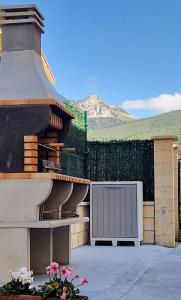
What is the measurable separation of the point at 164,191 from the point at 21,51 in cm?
863

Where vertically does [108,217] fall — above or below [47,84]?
below

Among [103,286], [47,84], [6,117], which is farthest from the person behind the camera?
[47,84]

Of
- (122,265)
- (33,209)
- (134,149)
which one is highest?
(134,149)

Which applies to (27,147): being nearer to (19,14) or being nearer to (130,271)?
(19,14)

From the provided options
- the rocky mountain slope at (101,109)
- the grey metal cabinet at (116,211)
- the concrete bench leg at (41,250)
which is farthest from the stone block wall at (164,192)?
the rocky mountain slope at (101,109)

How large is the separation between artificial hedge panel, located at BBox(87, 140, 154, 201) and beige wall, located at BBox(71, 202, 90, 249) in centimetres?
164

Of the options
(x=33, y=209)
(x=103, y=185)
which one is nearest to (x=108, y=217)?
(x=103, y=185)

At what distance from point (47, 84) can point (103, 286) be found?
165 inches

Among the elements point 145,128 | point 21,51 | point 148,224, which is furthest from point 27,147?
point 145,128

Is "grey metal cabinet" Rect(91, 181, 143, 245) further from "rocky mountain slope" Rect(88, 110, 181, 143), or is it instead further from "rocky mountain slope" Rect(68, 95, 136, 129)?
"rocky mountain slope" Rect(68, 95, 136, 129)

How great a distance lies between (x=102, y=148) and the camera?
20.5 m

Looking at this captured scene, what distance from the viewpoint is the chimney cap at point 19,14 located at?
1215 centimetres

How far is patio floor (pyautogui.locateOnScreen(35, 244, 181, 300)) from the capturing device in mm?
9797

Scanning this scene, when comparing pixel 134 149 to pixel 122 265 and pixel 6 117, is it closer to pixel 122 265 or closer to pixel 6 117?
pixel 122 265
